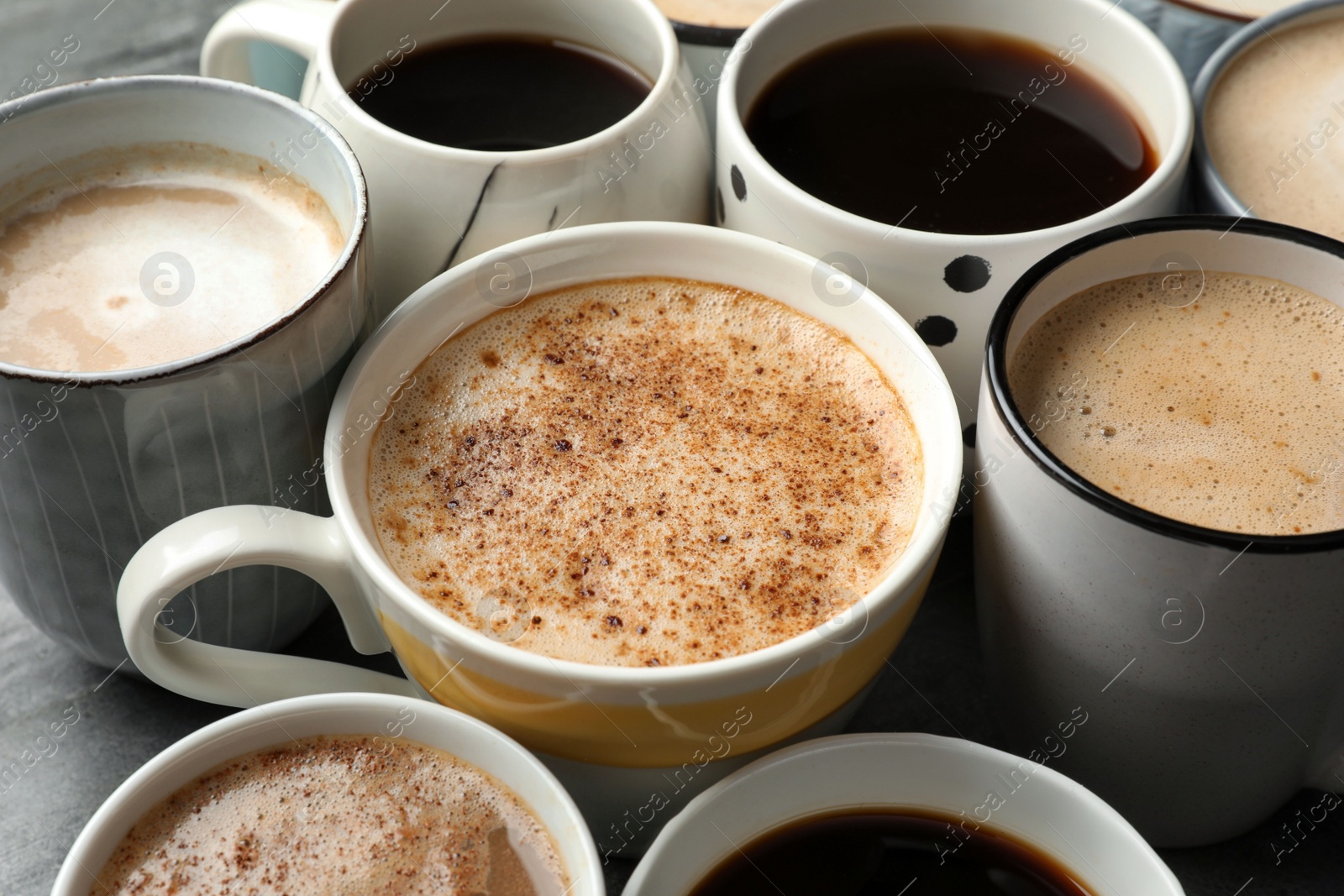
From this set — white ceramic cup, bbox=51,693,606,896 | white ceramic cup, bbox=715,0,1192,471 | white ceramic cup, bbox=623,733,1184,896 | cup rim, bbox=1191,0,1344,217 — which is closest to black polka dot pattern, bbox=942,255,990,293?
white ceramic cup, bbox=715,0,1192,471

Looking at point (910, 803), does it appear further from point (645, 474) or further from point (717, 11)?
point (717, 11)

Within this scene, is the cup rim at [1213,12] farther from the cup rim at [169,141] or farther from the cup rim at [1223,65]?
the cup rim at [169,141]

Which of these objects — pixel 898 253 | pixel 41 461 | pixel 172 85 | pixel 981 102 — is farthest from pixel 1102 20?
pixel 41 461

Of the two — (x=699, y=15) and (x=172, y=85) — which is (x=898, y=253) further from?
(x=172, y=85)

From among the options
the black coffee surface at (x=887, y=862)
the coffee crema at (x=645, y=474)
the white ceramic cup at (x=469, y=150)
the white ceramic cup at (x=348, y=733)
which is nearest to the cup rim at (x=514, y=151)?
the white ceramic cup at (x=469, y=150)

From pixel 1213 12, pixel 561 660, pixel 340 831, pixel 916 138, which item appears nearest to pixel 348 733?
pixel 340 831
